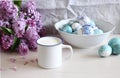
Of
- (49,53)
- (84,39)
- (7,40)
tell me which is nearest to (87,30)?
(84,39)

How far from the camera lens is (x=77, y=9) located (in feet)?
3.43

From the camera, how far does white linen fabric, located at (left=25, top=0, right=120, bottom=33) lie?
3.37 feet

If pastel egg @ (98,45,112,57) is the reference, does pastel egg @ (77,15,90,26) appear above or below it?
above

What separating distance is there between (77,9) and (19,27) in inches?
11.2

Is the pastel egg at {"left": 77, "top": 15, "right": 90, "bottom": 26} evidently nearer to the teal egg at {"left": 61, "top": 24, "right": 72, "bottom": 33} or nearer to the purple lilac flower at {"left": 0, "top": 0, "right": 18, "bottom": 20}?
the teal egg at {"left": 61, "top": 24, "right": 72, "bottom": 33}

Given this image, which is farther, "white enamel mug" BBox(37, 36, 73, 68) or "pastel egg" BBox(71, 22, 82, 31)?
Result: "pastel egg" BBox(71, 22, 82, 31)

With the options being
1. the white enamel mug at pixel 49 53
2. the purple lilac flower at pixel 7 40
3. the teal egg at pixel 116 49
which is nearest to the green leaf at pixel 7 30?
the purple lilac flower at pixel 7 40

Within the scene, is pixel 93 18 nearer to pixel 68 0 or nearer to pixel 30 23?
pixel 68 0

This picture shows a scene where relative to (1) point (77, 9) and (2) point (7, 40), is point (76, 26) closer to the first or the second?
(1) point (77, 9)

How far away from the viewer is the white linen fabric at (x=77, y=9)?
1.03m

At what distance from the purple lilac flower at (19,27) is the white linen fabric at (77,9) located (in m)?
0.18

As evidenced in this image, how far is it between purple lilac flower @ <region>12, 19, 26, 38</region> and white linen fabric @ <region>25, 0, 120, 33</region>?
179mm

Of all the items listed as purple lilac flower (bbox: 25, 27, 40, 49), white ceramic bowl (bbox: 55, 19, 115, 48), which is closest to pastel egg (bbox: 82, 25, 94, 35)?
white ceramic bowl (bbox: 55, 19, 115, 48)

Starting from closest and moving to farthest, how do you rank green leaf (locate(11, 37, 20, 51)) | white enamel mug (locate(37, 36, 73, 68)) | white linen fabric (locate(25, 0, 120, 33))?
white enamel mug (locate(37, 36, 73, 68)) < green leaf (locate(11, 37, 20, 51)) < white linen fabric (locate(25, 0, 120, 33))
